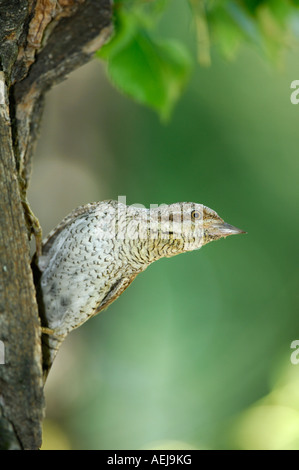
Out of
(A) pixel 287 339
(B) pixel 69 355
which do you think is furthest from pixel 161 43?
(A) pixel 287 339

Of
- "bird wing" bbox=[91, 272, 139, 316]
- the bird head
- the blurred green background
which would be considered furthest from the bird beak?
the blurred green background

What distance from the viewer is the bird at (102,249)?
2.02m

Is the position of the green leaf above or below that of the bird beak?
above

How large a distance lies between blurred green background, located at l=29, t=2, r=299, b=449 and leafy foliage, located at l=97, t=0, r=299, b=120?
338cm

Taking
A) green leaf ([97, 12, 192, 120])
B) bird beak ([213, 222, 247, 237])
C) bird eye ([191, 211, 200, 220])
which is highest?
green leaf ([97, 12, 192, 120])

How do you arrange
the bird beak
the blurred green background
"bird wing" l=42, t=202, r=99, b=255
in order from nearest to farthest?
1. the bird beak
2. "bird wing" l=42, t=202, r=99, b=255
3. the blurred green background

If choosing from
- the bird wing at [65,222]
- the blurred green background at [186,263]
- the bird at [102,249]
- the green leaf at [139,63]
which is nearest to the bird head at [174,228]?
the bird at [102,249]

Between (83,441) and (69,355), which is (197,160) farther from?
(83,441)

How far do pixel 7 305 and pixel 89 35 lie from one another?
1060mm

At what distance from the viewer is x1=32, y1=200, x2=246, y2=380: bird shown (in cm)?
202

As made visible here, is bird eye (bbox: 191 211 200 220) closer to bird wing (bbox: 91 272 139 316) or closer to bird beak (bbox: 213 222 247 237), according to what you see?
bird beak (bbox: 213 222 247 237)

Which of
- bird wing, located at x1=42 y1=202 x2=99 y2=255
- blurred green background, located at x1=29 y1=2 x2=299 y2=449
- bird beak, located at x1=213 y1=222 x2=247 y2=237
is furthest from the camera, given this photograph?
blurred green background, located at x1=29 y1=2 x2=299 y2=449

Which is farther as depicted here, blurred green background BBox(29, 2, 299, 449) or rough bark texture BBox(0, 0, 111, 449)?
blurred green background BBox(29, 2, 299, 449)

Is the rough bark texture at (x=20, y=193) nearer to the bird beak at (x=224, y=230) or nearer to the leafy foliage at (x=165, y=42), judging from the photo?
the leafy foliage at (x=165, y=42)
